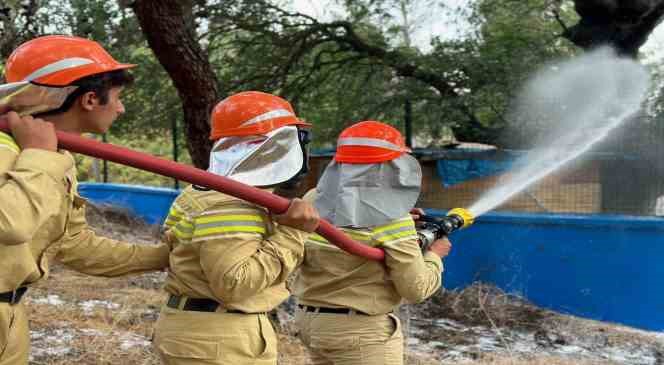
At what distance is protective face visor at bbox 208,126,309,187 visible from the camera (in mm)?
2281

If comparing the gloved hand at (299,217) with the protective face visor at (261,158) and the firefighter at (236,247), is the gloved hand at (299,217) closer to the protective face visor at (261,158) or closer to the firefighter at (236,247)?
the firefighter at (236,247)

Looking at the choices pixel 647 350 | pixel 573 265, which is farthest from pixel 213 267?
pixel 573 265

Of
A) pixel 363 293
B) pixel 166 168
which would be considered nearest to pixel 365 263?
pixel 363 293

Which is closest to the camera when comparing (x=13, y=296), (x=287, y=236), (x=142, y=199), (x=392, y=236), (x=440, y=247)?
(x=13, y=296)

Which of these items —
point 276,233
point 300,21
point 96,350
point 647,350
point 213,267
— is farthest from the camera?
point 300,21

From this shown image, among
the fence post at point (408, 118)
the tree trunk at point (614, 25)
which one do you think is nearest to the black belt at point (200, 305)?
the fence post at point (408, 118)

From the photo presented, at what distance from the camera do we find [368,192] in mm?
2988

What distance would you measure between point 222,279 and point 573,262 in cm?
499

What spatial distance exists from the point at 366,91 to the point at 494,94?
5.81 feet

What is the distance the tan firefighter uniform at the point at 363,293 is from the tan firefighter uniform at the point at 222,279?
0.55 metres

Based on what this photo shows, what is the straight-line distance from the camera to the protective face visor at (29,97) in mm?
1940

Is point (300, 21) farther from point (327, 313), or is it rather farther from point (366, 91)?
point (327, 313)

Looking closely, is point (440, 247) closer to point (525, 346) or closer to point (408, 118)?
point (525, 346)

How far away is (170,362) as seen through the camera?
2.31 metres
